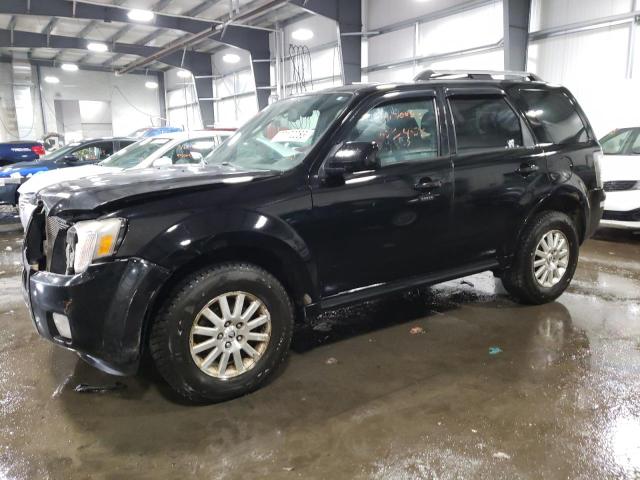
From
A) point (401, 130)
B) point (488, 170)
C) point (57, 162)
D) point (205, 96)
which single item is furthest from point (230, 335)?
point (205, 96)

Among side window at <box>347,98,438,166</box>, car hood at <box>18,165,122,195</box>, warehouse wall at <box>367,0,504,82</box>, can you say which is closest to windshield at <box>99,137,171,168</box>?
car hood at <box>18,165,122,195</box>

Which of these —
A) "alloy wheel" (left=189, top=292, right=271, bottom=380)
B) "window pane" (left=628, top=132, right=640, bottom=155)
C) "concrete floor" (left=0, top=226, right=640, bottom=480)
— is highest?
"window pane" (left=628, top=132, right=640, bottom=155)

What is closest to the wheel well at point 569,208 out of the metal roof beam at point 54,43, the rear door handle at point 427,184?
the rear door handle at point 427,184

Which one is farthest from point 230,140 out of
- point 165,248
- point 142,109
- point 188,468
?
point 142,109

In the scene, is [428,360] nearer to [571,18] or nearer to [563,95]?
[563,95]

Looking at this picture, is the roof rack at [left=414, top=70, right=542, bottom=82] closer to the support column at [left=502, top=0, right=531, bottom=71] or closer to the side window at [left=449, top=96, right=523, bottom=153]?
the side window at [left=449, top=96, right=523, bottom=153]

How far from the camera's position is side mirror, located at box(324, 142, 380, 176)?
2885 mm

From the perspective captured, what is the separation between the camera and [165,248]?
2.47 meters

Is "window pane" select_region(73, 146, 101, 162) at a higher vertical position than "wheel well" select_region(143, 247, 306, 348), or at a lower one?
higher

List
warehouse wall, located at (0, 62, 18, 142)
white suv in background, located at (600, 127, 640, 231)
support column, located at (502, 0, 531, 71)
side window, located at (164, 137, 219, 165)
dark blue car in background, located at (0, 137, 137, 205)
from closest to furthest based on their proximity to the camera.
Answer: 1. white suv in background, located at (600, 127, 640, 231)
2. side window, located at (164, 137, 219, 165)
3. dark blue car in background, located at (0, 137, 137, 205)
4. support column, located at (502, 0, 531, 71)
5. warehouse wall, located at (0, 62, 18, 142)

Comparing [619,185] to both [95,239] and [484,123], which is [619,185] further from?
[95,239]

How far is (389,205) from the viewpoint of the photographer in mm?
3199

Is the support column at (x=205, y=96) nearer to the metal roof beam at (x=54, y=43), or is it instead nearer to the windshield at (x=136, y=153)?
the metal roof beam at (x=54, y=43)

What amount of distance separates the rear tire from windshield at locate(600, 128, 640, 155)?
4130mm
